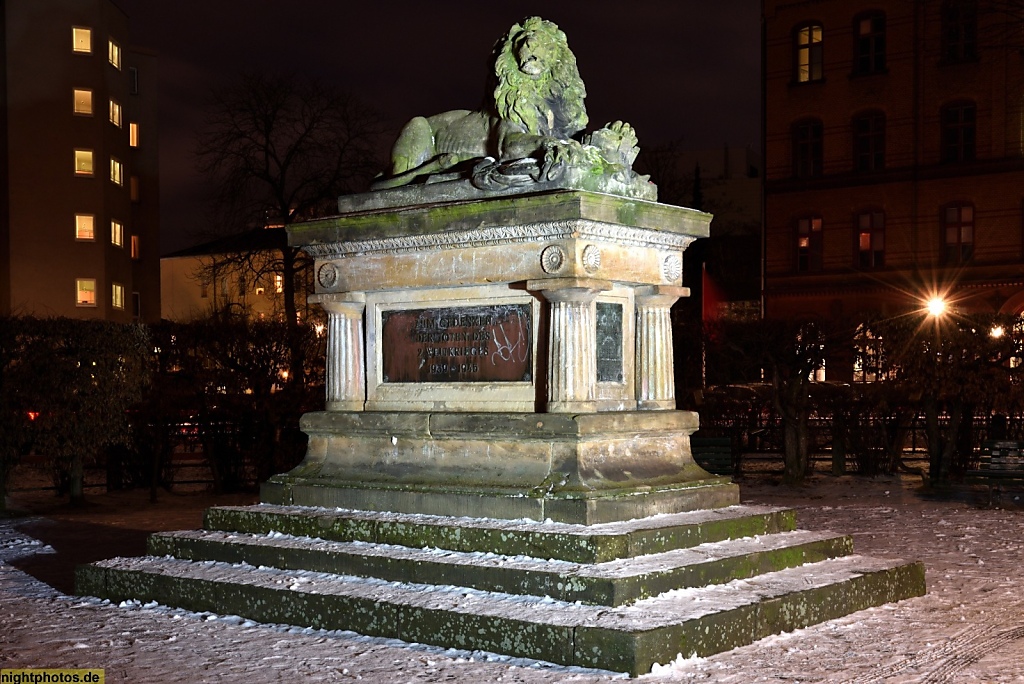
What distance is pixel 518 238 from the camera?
10367mm

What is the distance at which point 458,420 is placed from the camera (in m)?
10.5

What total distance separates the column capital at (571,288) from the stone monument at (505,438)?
0.6 inches

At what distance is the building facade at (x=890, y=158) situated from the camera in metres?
40.3

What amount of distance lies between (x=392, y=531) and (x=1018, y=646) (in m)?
4.42

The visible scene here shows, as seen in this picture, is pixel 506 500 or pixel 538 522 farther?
pixel 506 500

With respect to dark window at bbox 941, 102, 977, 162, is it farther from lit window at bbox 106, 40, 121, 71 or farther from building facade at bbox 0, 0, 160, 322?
lit window at bbox 106, 40, 121, 71

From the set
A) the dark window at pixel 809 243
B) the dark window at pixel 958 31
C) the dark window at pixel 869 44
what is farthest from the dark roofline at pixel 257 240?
the dark window at pixel 958 31

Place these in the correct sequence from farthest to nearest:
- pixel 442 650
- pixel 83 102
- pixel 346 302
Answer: pixel 83 102
pixel 346 302
pixel 442 650

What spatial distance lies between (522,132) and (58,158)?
3869 centimetres

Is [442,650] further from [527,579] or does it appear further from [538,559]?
[538,559]

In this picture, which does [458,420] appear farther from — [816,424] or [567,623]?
[816,424]

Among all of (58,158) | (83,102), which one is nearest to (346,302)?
(58,158)

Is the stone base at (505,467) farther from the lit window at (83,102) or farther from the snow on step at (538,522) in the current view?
the lit window at (83,102)

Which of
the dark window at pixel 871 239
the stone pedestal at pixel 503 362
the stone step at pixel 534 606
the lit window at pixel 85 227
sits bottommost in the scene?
the stone step at pixel 534 606
